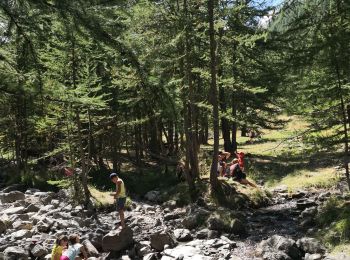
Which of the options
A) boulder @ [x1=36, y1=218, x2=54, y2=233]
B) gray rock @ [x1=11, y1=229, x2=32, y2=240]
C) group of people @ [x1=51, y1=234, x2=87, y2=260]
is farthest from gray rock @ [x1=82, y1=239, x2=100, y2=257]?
boulder @ [x1=36, y1=218, x2=54, y2=233]

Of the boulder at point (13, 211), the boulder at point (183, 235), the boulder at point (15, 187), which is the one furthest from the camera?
the boulder at point (15, 187)

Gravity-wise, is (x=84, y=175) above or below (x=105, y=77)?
below

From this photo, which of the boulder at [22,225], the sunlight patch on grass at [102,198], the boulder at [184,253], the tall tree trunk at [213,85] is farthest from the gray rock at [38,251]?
the tall tree trunk at [213,85]

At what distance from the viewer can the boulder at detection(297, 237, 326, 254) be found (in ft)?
33.5

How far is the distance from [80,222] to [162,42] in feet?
23.9

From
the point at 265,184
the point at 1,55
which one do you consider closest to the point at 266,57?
the point at 265,184

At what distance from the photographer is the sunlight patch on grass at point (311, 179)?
58.6 ft

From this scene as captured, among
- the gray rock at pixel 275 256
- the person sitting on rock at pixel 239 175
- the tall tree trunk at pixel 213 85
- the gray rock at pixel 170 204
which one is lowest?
the gray rock at pixel 275 256

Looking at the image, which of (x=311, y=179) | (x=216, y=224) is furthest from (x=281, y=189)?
(x=216, y=224)

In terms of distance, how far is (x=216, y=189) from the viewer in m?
16.5

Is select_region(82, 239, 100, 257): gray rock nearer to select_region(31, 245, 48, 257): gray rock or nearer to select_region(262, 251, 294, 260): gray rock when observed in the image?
select_region(31, 245, 48, 257): gray rock

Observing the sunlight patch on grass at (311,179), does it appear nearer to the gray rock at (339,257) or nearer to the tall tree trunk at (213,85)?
the tall tree trunk at (213,85)

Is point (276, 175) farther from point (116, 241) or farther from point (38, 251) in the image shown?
point (38, 251)

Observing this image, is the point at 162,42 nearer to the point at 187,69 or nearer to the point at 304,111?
the point at 187,69
